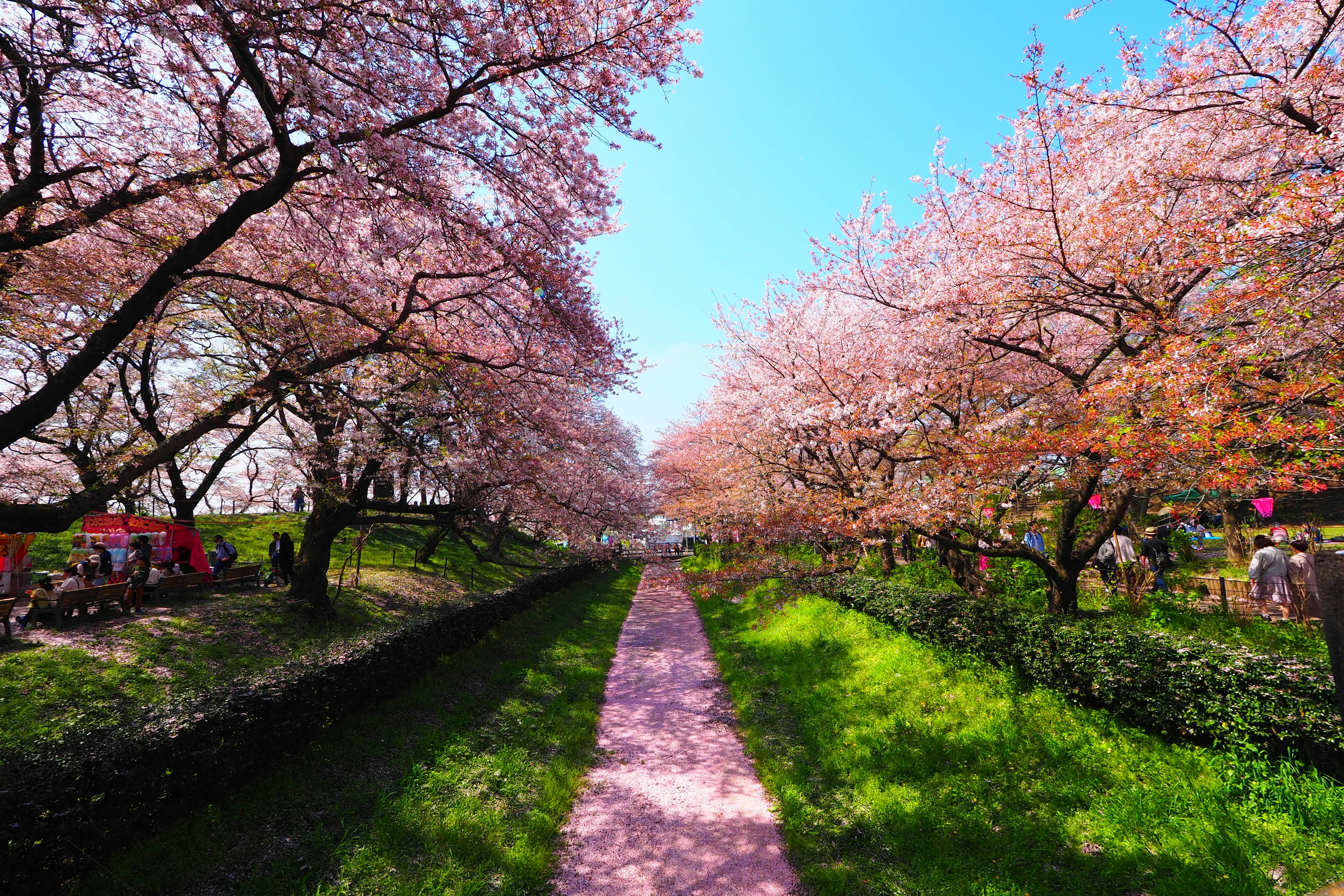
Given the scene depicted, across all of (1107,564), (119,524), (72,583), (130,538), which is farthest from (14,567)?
(1107,564)

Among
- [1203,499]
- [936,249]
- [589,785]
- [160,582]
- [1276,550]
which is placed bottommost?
[589,785]

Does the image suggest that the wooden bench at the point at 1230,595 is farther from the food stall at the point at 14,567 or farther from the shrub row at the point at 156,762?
the food stall at the point at 14,567

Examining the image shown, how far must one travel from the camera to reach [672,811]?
5.96m

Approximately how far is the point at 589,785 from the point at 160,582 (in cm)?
1060

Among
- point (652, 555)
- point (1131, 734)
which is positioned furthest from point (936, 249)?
point (652, 555)

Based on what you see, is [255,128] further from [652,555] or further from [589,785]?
[652,555]

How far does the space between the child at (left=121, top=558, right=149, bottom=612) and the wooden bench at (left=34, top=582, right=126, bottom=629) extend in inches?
5.4

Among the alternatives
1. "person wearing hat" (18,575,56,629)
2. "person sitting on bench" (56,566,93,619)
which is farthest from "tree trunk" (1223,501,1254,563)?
"person wearing hat" (18,575,56,629)

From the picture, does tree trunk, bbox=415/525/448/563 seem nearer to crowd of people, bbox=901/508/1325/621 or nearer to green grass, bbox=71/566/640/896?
green grass, bbox=71/566/640/896

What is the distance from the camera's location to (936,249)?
970cm

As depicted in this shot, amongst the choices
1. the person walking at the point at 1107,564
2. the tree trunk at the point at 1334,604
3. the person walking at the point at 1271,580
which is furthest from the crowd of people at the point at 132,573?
the person walking at the point at 1271,580

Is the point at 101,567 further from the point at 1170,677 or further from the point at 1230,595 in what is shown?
the point at 1230,595

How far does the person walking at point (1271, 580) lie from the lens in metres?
7.70

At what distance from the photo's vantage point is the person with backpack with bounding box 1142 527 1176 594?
988 centimetres
